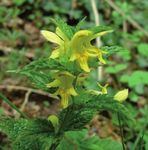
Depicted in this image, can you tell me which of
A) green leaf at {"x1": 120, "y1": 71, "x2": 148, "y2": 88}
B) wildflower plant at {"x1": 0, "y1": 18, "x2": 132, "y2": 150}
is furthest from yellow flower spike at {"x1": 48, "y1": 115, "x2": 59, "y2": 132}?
green leaf at {"x1": 120, "y1": 71, "x2": 148, "y2": 88}

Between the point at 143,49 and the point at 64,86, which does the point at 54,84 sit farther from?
the point at 143,49

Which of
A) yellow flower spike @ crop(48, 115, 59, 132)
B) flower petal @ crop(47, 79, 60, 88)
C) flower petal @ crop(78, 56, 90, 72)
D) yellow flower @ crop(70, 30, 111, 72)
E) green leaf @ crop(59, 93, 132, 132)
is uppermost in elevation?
yellow flower @ crop(70, 30, 111, 72)

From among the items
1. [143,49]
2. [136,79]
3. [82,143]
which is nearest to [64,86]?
[82,143]

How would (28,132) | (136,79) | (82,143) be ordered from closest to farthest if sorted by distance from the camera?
(28,132) < (82,143) < (136,79)

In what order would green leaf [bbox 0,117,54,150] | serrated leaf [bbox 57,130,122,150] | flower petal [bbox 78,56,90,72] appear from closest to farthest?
flower petal [bbox 78,56,90,72]
green leaf [bbox 0,117,54,150]
serrated leaf [bbox 57,130,122,150]

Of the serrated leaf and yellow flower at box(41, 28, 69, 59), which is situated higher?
yellow flower at box(41, 28, 69, 59)

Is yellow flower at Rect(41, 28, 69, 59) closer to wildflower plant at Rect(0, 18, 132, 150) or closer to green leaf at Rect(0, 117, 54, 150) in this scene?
wildflower plant at Rect(0, 18, 132, 150)
